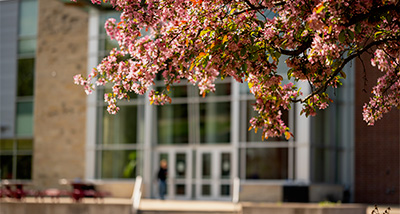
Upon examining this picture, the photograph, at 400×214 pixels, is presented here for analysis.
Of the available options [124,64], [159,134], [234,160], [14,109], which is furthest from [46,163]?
[124,64]

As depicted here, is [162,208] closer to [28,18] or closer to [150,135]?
[150,135]

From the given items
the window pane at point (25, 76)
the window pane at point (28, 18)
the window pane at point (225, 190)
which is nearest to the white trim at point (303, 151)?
the window pane at point (225, 190)

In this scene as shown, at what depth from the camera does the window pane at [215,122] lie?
30.0 m

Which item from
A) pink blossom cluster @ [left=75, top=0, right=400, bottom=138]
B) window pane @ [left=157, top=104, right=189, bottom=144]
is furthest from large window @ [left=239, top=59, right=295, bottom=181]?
pink blossom cluster @ [left=75, top=0, right=400, bottom=138]

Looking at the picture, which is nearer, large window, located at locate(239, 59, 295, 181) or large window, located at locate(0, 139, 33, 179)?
large window, located at locate(239, 59, 295, 181)

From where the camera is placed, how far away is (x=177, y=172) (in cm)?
3089

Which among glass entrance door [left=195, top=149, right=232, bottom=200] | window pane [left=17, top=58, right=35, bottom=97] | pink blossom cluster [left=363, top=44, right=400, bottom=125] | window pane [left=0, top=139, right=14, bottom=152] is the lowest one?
glass entrance door [left=195, top=149, right=232, bottom=200]

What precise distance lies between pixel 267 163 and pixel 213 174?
2.53m

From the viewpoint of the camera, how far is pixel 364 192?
3244 cm

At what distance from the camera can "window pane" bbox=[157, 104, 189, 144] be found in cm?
3075

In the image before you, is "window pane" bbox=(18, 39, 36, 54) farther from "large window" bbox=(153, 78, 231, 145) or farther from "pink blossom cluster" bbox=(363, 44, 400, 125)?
"pink blossom cluster" bbox=(363, 44, 400, 125)

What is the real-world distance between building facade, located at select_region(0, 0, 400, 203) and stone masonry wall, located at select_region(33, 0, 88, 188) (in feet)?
0.16

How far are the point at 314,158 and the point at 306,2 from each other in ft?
72.8

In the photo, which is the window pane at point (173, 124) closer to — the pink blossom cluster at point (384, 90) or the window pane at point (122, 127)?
the window pane at point (122, 127)
